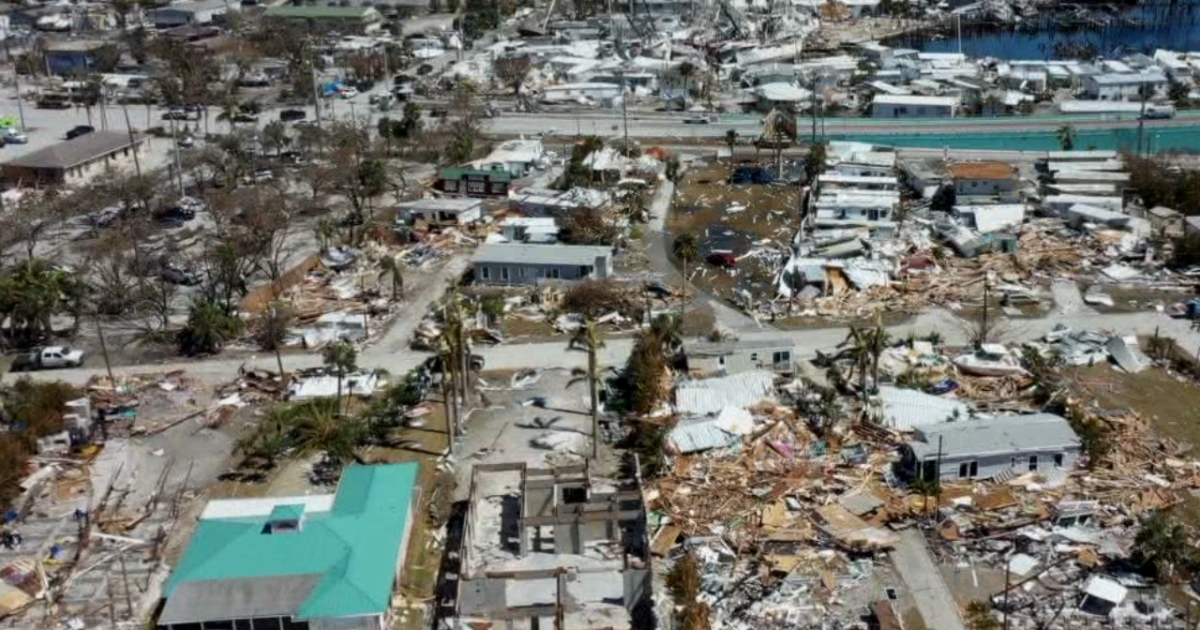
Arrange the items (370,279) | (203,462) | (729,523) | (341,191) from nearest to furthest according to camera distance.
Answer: (729,523), (203,462), (370,279), (341,191)

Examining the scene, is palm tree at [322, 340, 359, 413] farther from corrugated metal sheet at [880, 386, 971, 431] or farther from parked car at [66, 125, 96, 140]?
parked car at [66, 125, 96, 140]

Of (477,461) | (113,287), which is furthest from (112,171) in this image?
(477,461)

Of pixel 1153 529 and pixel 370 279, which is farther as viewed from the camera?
pixel 370 279

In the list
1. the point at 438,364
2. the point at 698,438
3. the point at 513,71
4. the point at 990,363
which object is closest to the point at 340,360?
the point at 438,364

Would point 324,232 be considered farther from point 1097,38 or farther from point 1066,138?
point 1097,38

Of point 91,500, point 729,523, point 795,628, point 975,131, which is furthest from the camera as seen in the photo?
point 975,131

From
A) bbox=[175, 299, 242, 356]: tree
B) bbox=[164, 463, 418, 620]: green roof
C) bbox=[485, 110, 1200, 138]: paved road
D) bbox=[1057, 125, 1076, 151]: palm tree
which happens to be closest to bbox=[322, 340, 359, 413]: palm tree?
bbox=[175, 299, 242, 356]: tree

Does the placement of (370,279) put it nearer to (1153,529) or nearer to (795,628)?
(795,628)
